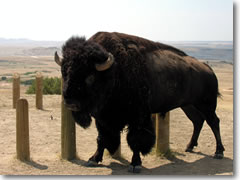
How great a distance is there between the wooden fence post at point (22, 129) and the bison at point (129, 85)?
3.83 feet

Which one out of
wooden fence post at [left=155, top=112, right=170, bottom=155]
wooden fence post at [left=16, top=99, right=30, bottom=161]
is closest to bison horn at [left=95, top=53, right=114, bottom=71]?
wooden fence post at [left=16, top=99, right=30, bottom=161]

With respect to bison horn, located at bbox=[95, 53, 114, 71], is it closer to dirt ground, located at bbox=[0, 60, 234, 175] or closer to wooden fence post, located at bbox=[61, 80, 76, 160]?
wooden fence post, located at bbox=[61, 80, 76, 160]

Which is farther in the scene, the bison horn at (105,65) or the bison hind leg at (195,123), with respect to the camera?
the bison hind leg at (195,123)

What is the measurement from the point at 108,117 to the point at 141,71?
37.9 inches

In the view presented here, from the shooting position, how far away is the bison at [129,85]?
519 cm

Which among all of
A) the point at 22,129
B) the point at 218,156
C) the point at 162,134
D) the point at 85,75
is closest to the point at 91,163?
the point at 22,129

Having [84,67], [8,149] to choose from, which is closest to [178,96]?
[84,67]

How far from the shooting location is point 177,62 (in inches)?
266

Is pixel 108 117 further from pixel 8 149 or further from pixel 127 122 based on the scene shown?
pixel 8 149

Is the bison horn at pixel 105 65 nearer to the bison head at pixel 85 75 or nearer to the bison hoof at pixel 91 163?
the bison head at pixel 85 75

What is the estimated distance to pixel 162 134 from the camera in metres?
7.23

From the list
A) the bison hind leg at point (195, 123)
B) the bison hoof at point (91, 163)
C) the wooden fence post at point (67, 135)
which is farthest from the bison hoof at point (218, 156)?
the wooden fence post at point (67, 135)

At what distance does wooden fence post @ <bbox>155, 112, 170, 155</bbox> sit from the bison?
527 mm

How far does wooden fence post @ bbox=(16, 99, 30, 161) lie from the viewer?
20.3 feet
